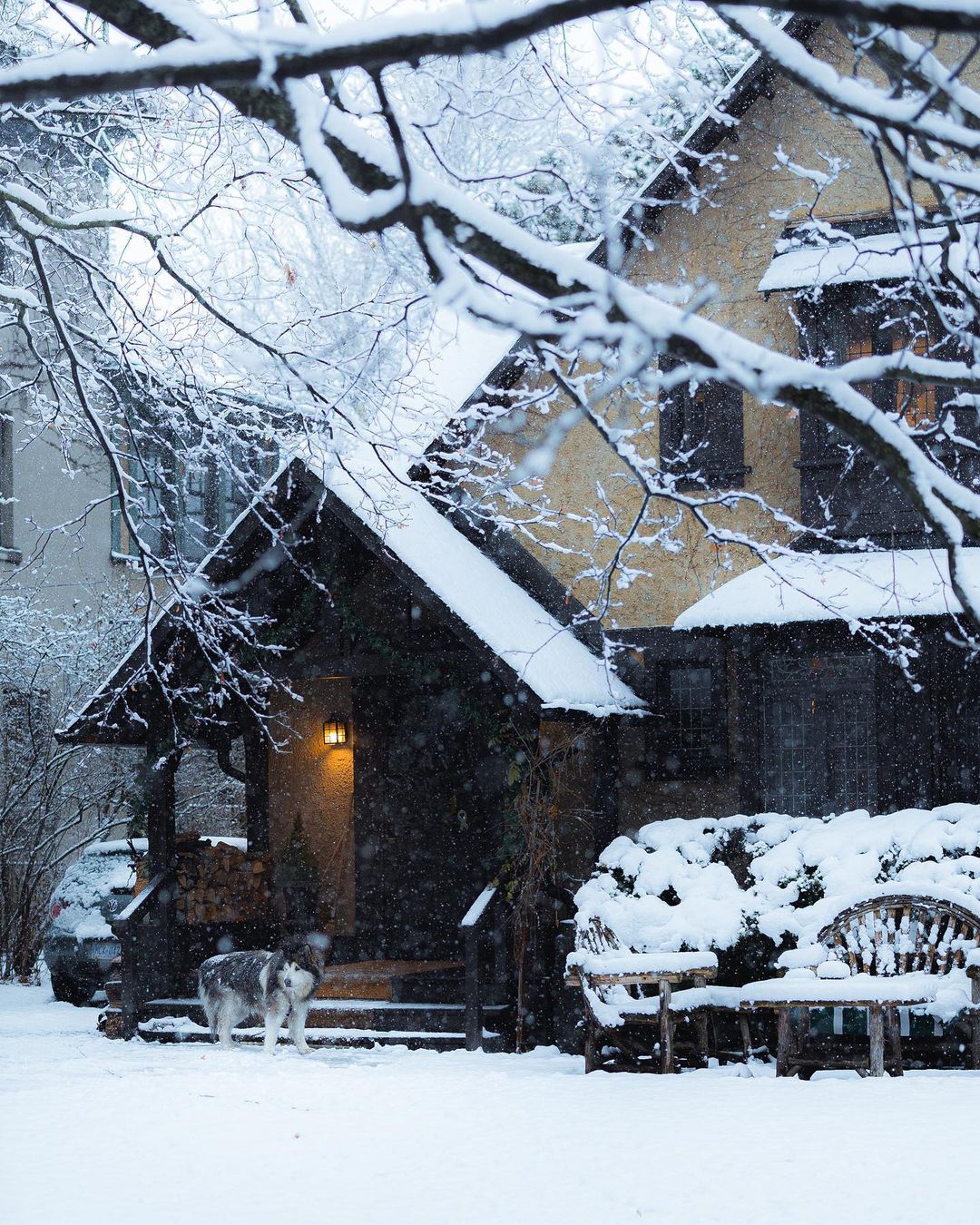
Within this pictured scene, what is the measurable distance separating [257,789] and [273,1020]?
14.0ft

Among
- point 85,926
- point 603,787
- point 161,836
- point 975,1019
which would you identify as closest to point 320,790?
point 161,836

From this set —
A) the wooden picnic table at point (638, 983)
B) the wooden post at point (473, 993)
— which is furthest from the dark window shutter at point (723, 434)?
the wooden picnic table at point (638, 983)

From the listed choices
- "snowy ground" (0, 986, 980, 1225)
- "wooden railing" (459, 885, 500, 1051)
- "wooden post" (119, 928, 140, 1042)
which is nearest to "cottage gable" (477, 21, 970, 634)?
"wooden railing" (459, 885, 500, 1051)

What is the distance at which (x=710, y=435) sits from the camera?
13.5m

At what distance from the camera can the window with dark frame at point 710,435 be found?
43.9 ft

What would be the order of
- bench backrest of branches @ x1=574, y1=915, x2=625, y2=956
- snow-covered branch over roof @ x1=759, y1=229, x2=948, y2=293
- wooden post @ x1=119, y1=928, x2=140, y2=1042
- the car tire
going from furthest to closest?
the car tire < wooden post @ x1=119, y1=928, x2=140, y2=1042 < snow-covered branch over roof @ x1=759, y1=229, x2=948, y2=293 < bench backrest of branches @ x1=574, y1=915, x2=625, y2=956

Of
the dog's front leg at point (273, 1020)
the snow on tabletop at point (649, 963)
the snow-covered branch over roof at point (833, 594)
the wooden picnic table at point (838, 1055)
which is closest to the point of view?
the wooden picnic table at point (838, 1055)

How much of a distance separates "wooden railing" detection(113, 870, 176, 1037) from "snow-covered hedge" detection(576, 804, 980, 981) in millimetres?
4104

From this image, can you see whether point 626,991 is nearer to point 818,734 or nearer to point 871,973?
point 871,973

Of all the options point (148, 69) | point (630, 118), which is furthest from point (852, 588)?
point (148, 69)

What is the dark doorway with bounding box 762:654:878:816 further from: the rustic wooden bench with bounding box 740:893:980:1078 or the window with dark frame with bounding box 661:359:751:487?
the rustic wooden bench with bounding box 740:893:980:1078

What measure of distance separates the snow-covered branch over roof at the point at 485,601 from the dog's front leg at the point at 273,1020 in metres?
3.00

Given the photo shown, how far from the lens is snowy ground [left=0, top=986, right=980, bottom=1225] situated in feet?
19.8

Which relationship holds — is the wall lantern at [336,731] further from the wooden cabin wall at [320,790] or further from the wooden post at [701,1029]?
the wooden post at [701,1029]
